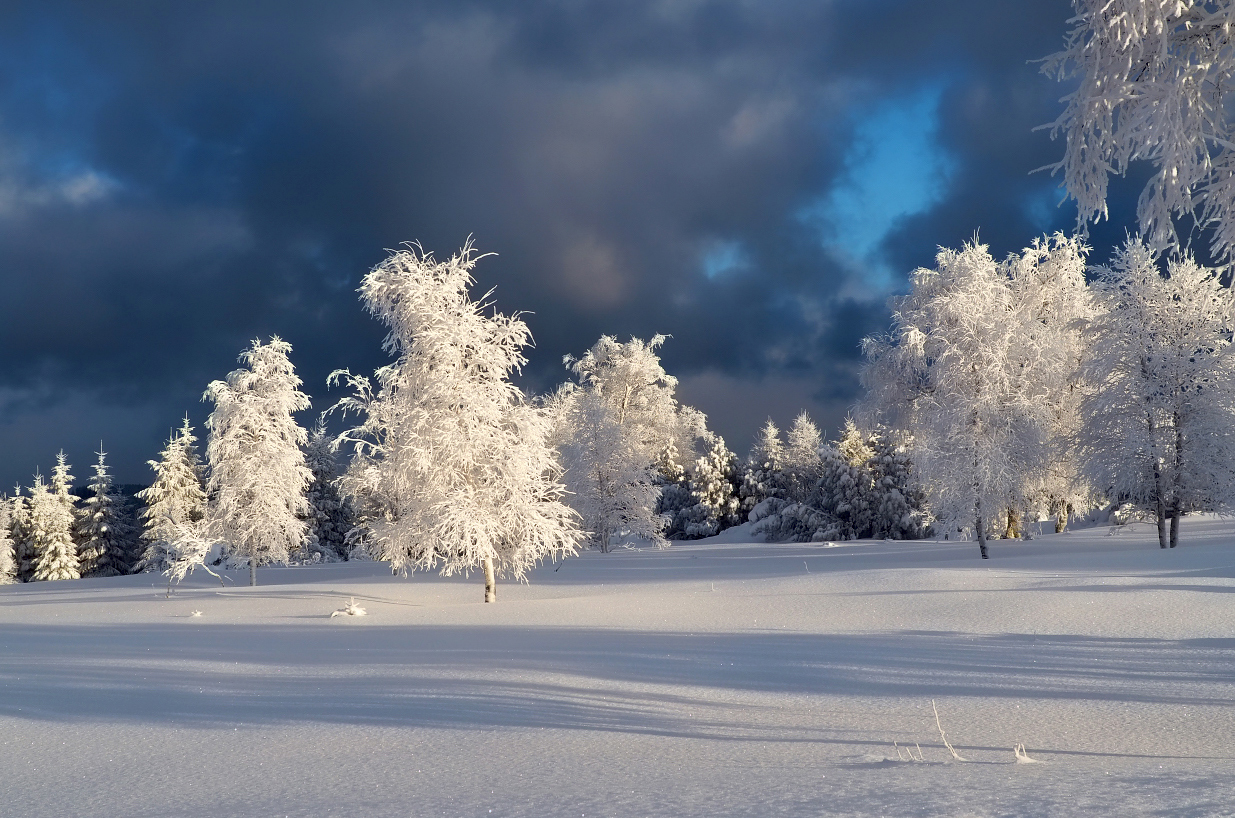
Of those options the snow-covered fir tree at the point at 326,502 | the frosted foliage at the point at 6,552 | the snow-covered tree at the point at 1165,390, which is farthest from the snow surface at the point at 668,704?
the frosted foliage at the point at 6,552

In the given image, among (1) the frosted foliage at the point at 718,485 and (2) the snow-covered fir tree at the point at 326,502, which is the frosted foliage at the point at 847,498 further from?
(2) the snow-covered fir tree at the point at 326,502

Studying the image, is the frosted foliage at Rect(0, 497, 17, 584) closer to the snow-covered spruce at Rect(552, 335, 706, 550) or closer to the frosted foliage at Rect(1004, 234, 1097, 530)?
the snow-covered spruce at Rect(552, 335, 706, 550)

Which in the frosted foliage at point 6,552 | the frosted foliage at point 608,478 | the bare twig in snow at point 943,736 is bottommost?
the frosted foliage at point 6,552

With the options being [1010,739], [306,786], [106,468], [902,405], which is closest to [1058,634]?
[1010,739]

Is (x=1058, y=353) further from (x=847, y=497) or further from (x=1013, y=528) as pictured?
(x=847, y=497)

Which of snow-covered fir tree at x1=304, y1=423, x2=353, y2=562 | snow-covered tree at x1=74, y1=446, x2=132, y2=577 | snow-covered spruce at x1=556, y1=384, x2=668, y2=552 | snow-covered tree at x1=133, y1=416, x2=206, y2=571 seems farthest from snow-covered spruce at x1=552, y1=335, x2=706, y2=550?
snow-covered tree at x1=74, y1=446, x2=132, y2=577

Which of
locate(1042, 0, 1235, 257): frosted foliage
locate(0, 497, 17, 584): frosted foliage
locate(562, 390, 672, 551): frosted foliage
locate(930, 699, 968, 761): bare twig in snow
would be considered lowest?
locate(0, 497, 17, 584): frosted foliage

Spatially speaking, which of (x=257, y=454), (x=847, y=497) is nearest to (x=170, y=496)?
(x=257, y=454)

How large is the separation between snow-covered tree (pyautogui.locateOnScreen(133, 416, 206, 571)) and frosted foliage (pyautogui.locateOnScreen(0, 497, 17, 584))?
854 cm

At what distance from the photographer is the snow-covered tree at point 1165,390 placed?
2052cm

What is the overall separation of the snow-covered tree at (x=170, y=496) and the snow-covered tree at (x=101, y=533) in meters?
4.40

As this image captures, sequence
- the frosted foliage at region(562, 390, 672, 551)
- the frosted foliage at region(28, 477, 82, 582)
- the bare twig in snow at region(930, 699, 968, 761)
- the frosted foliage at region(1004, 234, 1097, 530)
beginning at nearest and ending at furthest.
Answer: the bare twig in snow at region(930, 699, 968, 761) < the frosted foliage at region(1004, 234, 1097, 530) < the frosted foliage at region(562, 390, 672, 551) < the frosted foliage at region(28, 477, 82, 582)

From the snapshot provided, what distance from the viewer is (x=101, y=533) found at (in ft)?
167

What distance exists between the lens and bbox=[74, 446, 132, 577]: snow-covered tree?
1970 inches
